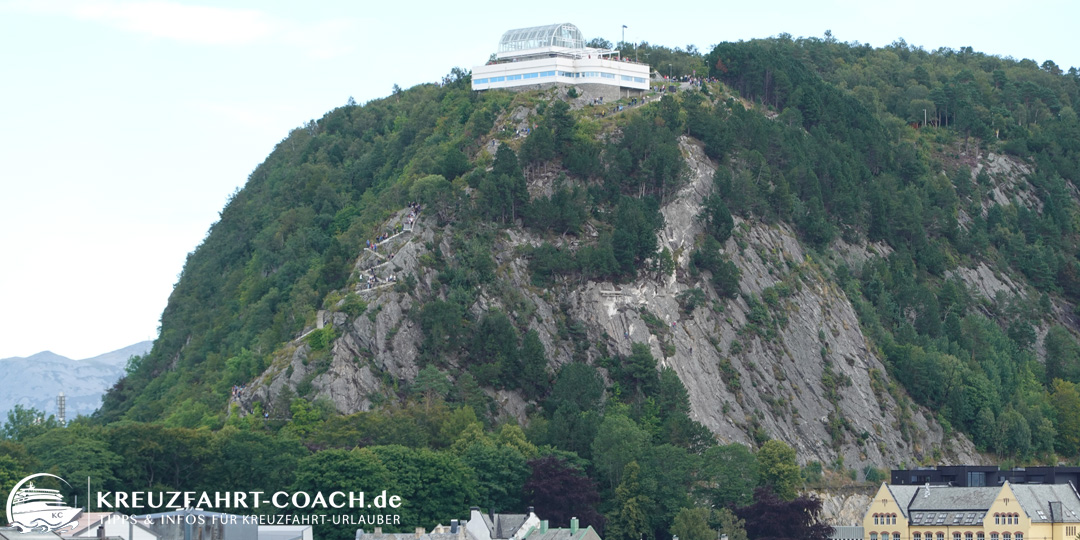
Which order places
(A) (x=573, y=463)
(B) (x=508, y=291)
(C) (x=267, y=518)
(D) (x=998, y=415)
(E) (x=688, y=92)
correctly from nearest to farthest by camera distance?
(C) (x=267, y=518) → (A) (x=573, y=463) → (B) (x=508, y=291) → (D) (x=998, y=415) → (E) (x=688, y=92)

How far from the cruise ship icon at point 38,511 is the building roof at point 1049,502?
63932mm

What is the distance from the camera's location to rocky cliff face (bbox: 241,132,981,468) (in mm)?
151625

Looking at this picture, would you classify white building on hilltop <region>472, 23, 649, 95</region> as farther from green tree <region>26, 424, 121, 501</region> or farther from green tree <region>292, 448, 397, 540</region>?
green tree <region>26, 424, 121, 501</region>

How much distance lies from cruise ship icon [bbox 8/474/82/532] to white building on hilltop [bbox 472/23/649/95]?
7656 centimetres

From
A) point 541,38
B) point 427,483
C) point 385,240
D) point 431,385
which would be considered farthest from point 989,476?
point 541,38

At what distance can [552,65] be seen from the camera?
596 ft

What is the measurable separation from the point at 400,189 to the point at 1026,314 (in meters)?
63.1

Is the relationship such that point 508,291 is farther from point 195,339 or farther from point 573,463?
point 195,339

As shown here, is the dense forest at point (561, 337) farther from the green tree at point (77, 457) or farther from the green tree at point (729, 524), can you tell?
the green tree at point (729, 524)

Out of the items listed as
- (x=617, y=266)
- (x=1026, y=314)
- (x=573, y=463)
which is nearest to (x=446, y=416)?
(x=573, y=463)

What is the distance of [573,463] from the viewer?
461 feet

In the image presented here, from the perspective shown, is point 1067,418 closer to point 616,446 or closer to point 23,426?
point 616,446

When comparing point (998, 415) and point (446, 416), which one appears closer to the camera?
point (446, 416)

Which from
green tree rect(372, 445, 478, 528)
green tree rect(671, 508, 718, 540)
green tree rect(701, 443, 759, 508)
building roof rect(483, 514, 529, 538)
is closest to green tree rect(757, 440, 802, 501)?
green tree rect(701, 443, 759, 508)
